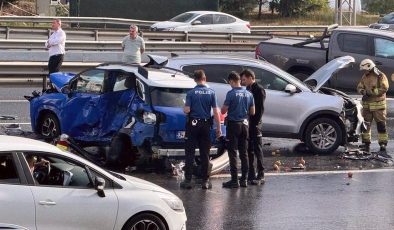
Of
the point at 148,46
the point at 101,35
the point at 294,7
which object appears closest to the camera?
the point at 148,46

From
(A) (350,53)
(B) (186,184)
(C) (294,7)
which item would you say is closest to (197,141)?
(B) (186,184)

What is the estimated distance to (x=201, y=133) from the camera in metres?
11.9

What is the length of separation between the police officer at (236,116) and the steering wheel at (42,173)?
424cm

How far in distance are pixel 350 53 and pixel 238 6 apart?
1346 inches

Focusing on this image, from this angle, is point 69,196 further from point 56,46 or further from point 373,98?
point 56,46

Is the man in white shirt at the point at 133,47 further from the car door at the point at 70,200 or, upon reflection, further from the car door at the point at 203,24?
the car door at the point at 203,24

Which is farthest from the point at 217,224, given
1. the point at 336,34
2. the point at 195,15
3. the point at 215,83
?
the point at 195,15

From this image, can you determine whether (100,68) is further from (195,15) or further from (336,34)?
(195,15)

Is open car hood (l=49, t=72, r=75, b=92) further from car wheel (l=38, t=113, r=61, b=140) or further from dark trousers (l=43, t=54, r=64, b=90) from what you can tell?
dark trousers (l=43, t=54, r=64, b=90)

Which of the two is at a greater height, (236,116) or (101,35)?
(101,35)

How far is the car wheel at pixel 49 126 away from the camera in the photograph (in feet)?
46.8

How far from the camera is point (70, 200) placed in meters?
7.99

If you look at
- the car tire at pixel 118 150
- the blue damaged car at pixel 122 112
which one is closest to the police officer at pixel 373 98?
the blue damaged car at pixel 122 112

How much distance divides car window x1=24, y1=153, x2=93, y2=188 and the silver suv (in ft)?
22.1
